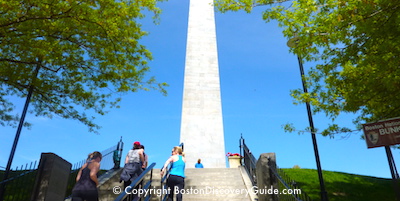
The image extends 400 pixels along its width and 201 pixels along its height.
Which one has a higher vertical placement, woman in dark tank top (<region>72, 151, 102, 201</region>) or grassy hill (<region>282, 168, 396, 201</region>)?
grassy hill (<region>282, 168, 396, 201</region>)

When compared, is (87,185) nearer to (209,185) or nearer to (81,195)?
Result: (81,195)

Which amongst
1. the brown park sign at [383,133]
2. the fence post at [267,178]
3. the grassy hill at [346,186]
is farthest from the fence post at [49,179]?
the grassy hill at [346,186]

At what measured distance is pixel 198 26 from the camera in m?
20.4

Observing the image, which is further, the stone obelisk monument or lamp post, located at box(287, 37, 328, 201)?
the stone obelisk monument

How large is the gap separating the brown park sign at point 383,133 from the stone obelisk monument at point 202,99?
10660 millimetres

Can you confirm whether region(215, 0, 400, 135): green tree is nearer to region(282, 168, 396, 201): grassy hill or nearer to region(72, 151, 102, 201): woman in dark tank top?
region(282, 168, 396, 201): grassy hill

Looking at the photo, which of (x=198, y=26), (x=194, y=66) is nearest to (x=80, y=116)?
(x=194, y=66)

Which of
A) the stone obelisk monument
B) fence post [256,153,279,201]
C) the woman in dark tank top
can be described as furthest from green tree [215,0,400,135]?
the stone obelisk monument

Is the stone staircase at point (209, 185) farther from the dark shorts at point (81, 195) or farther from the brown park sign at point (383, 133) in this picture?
the brown park sign at point (383, 133)

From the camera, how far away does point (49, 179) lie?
5.90 meters

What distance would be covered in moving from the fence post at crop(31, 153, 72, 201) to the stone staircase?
Answer: 1.95 m

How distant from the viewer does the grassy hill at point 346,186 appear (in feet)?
34.2

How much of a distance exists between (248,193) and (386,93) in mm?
4536

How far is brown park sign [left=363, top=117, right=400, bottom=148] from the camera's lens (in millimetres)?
5504
